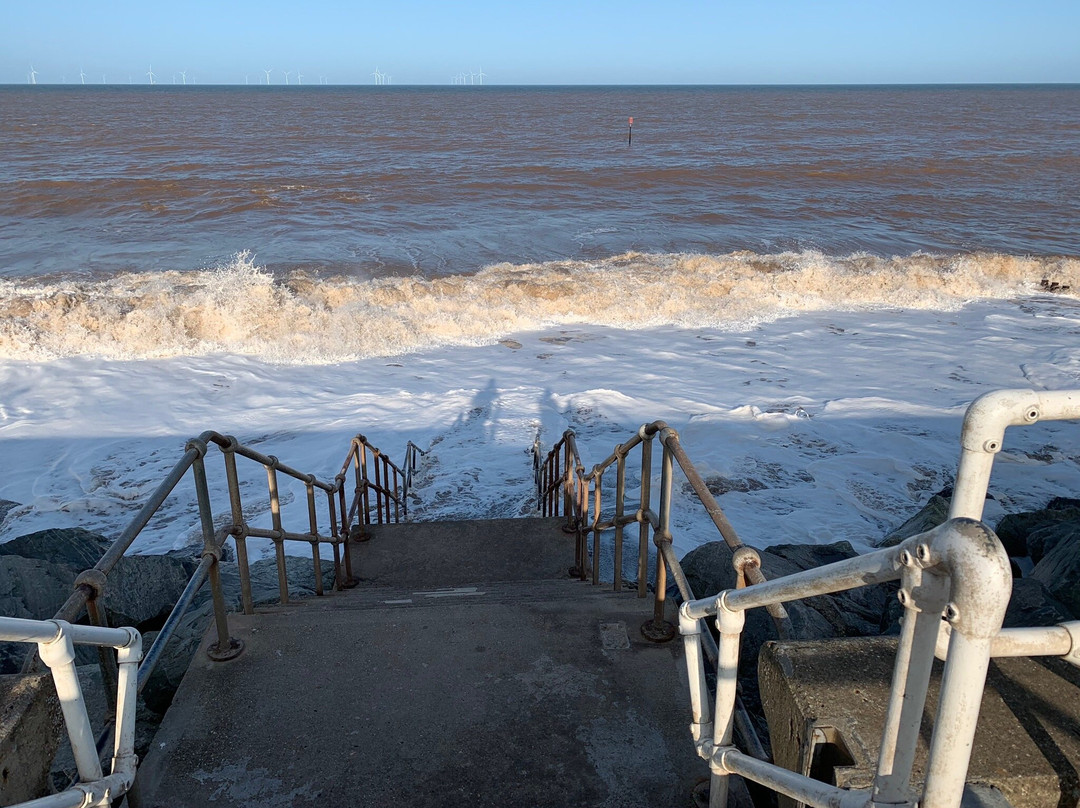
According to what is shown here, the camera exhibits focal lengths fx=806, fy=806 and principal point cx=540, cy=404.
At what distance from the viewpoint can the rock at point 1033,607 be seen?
4594mm

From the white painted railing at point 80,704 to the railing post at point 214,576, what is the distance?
1.20 m

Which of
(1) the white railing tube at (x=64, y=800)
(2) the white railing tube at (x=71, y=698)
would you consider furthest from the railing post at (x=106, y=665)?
(1) the white railing tube at (x=64, y=800)

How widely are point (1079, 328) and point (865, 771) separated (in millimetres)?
17151

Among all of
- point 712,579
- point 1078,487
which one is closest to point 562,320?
point 1078,487

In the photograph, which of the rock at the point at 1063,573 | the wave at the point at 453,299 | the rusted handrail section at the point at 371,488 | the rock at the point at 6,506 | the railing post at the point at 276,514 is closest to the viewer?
the railing post at the point at 276,514

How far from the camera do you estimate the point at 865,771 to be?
6.05 feet

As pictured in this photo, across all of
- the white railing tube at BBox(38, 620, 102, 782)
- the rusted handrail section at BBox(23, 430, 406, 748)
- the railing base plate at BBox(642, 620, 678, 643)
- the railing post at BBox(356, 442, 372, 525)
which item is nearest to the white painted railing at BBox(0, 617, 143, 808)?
the white railing tube at BBox(38, 620, 102, 782)

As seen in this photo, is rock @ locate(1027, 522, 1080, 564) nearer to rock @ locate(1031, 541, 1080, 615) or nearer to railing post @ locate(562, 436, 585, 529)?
rock @ locate(1031, 541, 1080, 615)

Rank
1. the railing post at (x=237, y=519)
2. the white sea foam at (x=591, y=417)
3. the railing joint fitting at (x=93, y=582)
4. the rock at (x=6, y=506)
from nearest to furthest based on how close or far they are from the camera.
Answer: the railing joint fitting at (x=93, y=582) < the railing post at (x=237, y=519) < the rock at (x=6, y=506) < the white sea foam at (x=591, y=417)

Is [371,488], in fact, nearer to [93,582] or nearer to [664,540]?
[664,540]

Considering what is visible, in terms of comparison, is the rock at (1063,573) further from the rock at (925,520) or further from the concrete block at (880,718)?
the concrete block at (880,718)

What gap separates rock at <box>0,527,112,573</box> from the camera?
6570 mm

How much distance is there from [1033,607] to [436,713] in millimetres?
3750

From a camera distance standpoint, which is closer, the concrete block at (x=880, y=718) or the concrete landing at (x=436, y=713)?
the concrete block at (x=880, y=718)
